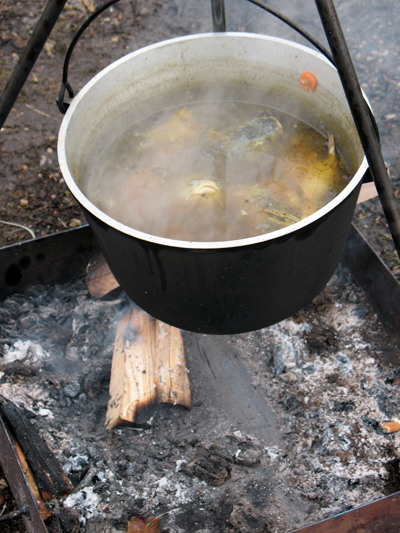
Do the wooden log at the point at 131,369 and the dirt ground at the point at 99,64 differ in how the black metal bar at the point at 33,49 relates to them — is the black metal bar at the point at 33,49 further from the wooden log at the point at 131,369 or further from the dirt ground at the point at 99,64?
the dirt ground at the point at 99,64

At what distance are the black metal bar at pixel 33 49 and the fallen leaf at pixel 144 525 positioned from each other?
188cm

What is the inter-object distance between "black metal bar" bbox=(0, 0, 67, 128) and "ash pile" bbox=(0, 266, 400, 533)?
3.95ft

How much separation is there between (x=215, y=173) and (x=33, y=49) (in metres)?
0.92

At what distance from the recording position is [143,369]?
87.1 inches

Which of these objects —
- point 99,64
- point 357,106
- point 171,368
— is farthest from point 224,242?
point 99,64

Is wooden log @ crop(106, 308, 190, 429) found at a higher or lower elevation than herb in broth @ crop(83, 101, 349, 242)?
lower

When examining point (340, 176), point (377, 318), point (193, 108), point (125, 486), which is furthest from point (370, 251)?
point (125, 486)

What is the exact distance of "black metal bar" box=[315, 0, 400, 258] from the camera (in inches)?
47.8

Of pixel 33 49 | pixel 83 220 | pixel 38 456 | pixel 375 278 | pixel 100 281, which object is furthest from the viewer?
pixel 83 220

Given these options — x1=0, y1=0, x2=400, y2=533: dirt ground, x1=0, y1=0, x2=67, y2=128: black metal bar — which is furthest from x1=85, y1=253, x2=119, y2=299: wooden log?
x1=0, y1=0, x2=67, y2=128: black metal bar

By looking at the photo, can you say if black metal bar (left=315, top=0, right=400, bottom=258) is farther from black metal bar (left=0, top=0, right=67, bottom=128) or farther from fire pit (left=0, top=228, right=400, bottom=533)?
fire pit (left=0, top=228, right=400, bottom=533)

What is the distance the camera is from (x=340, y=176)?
201 centimetres

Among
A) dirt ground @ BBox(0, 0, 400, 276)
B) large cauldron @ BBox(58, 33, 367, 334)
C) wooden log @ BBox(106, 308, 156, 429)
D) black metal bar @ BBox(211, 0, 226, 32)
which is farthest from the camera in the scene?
dirt ground @ BBox(0, 0, 400, 276)

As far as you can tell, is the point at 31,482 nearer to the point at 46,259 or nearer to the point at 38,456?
the point at 38,456
